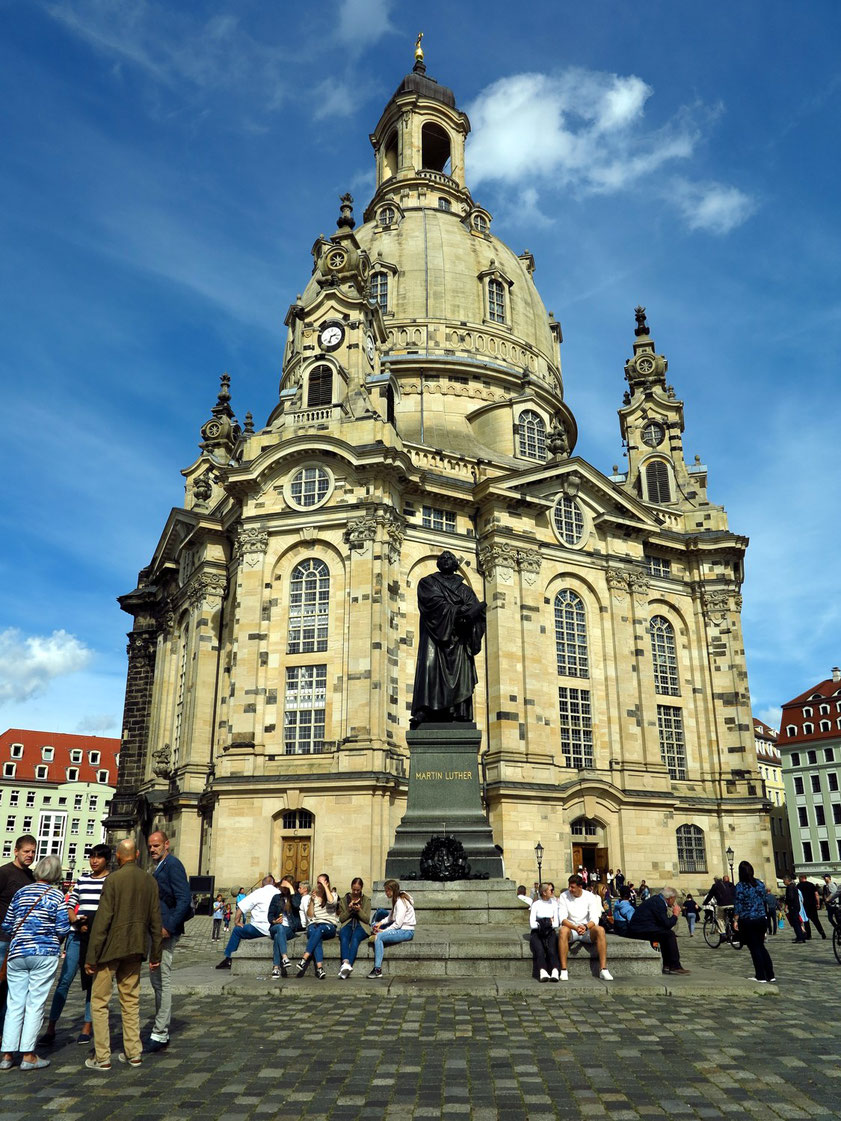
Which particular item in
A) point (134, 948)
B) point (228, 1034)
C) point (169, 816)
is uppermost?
point (169, 816)

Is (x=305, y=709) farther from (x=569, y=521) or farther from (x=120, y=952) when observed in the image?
(x=120, y=952)

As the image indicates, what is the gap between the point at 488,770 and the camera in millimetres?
38562

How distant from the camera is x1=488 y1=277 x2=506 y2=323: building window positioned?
5556cm

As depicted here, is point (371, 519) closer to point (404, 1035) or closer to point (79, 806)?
point (404, 1035)

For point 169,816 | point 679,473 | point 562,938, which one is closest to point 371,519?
point 169,816

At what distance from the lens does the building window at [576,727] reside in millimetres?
40875

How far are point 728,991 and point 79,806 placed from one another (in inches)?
3387

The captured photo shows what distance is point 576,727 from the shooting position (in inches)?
1633

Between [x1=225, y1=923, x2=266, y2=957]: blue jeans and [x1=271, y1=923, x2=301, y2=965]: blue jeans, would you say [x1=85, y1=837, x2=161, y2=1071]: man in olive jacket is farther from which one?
[x1=225, y1=923, x2=266, y2=957]: blue jeans

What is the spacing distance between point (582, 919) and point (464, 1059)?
18.2ft

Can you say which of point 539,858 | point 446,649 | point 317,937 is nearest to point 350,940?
point 317,937

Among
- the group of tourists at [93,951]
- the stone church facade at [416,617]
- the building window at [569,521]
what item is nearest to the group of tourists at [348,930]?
the group of tourists at [93,951]

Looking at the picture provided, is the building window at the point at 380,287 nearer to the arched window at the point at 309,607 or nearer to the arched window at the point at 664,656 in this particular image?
the arched window at the point at 309,607

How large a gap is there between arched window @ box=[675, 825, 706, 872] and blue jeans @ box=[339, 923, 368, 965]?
32464mm
